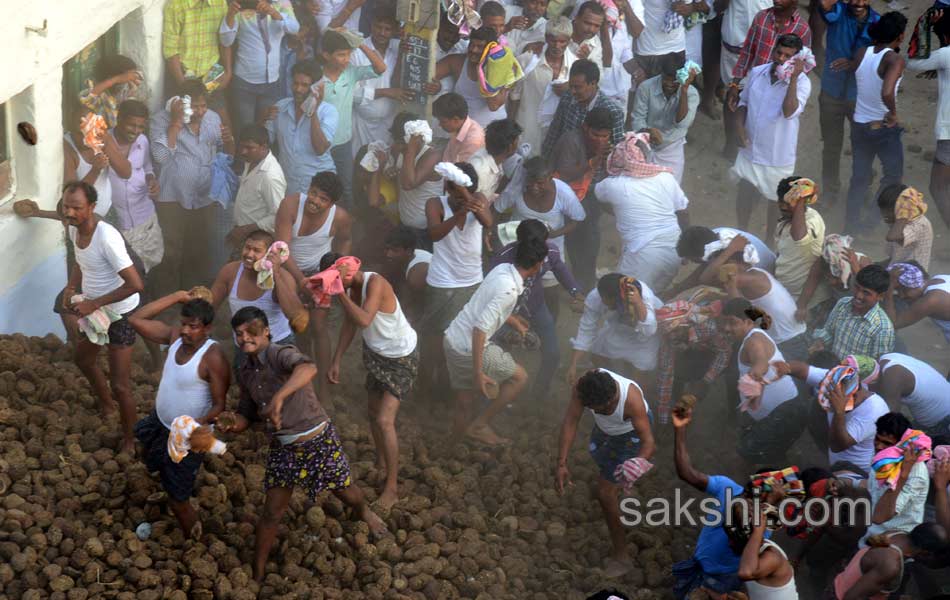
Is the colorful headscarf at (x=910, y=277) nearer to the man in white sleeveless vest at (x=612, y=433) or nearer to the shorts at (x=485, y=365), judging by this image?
the man in white sleeveless vest at (x=612, y=433)

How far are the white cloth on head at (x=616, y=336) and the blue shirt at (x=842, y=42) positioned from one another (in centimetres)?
362

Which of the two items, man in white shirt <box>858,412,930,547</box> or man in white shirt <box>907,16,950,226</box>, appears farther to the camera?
man in white shirt <box>907,16,950,226</box>

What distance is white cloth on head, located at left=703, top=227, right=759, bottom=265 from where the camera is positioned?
8016 millimetres

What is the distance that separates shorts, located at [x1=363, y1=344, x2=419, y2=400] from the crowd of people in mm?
18

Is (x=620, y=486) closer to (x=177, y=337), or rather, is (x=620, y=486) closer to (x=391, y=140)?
(x=177, y=337)

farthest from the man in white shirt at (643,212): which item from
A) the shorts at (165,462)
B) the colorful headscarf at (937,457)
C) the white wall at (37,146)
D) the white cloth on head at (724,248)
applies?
the white wall at (37,146)

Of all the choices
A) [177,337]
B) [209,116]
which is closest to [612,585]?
[177,337]

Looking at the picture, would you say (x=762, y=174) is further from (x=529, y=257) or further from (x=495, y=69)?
(x=529, y=257)

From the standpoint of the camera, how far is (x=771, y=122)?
9484 millimetres

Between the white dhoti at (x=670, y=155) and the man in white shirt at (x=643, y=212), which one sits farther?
the white dhoti at (x=670, y=155)

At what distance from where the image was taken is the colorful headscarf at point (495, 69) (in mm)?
9133

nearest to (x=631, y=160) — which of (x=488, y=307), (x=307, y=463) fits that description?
(x=488, y=307)

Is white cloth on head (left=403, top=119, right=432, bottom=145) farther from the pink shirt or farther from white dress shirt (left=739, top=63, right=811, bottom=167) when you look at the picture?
white dress shirt (left=739, top=63, right=811, bottom=167)

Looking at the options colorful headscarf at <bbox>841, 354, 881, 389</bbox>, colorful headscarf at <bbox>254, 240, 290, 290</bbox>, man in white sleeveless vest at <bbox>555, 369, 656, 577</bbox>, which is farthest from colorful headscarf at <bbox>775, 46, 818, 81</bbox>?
colorful headscarf at <bbox>254, 240, 290, 290</bbox>
